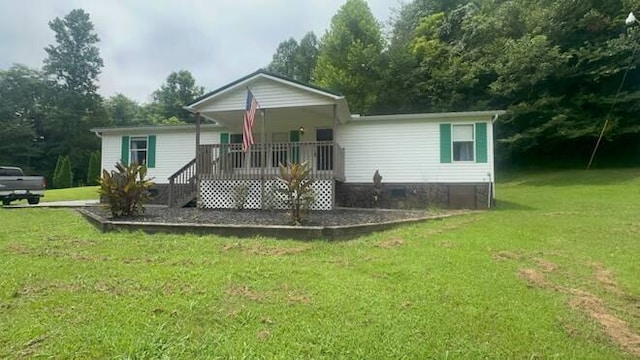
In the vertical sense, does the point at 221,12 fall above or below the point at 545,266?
above

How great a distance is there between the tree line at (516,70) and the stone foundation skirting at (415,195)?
11.5 meters

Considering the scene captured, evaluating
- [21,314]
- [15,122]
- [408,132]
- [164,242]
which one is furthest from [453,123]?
[15,122]

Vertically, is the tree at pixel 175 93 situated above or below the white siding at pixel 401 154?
above

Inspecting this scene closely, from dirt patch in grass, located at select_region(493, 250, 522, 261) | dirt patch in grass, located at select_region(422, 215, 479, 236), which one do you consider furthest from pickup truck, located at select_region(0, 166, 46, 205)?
dirt patch in grass, located at select_region(493, 250, 522, 261)

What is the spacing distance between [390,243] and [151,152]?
39.1 ft

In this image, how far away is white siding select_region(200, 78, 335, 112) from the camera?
12.2 meters

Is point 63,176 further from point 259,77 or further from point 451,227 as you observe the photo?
point 451,227

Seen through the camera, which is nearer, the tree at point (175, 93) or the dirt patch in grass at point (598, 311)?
the dirt patch in grass at point (598, 311)

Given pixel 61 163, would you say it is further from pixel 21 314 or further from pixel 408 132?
pixel 21 314

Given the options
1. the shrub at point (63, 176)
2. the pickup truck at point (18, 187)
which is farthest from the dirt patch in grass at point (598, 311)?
the shrub at point (63, 176)

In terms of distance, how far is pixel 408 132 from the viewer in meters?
13.6

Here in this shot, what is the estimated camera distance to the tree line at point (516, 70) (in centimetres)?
2161

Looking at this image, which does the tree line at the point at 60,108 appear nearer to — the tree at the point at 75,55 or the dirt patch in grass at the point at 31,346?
the tree at the point at 75,55

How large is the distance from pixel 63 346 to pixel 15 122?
44840 millimetres
